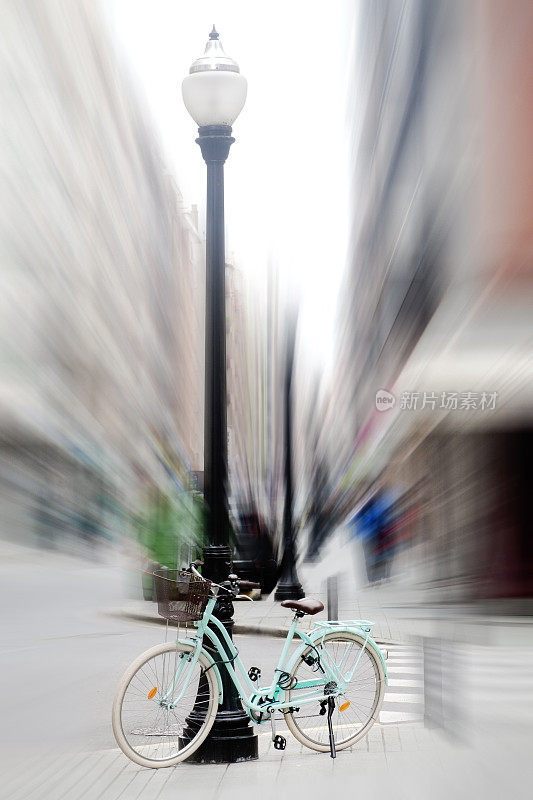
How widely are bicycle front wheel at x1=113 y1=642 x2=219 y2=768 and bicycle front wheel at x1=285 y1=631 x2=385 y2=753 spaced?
442 mm

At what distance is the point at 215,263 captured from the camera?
5.35 meters

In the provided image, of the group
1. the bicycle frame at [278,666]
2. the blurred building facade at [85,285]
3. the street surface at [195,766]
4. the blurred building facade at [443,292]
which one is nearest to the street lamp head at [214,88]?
the blurred building facade at [85,285]

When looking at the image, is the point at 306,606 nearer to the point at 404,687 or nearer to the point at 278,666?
the point at 278,666

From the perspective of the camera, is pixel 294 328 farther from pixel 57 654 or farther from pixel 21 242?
pixel 21 242

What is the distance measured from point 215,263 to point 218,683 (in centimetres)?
210

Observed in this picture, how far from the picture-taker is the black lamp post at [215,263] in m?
5.15

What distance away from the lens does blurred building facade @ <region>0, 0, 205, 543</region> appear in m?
5.89

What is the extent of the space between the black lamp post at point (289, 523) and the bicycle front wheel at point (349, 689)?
26.9ft

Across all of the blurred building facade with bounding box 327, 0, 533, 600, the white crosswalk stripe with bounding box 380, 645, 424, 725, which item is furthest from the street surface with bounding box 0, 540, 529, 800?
the blurred building facade with bounding box 327, 0, 533, 600

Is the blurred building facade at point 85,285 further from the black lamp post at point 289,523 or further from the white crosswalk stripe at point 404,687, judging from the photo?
the black lamp post at point 289,523

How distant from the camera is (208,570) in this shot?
510 centimetres

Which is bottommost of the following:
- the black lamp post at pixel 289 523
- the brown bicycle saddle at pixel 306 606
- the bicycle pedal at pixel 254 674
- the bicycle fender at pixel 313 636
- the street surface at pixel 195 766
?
the street surface at pixel 195 766

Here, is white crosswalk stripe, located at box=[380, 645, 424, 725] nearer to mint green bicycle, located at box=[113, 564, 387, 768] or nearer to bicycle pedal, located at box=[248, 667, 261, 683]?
mint green bicycle, located at box=[113, 564, 387, 768]

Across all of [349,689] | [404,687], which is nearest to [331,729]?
[349,689]
